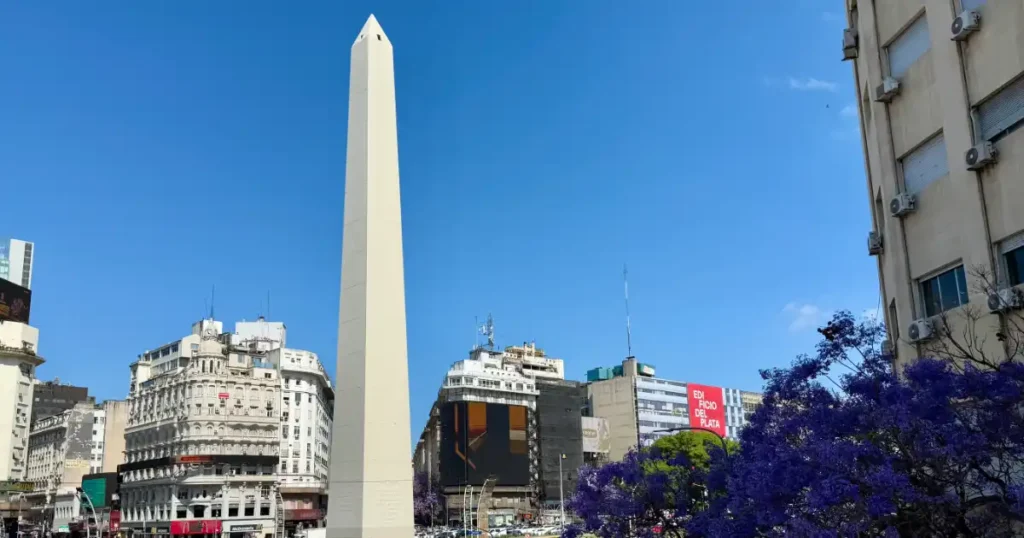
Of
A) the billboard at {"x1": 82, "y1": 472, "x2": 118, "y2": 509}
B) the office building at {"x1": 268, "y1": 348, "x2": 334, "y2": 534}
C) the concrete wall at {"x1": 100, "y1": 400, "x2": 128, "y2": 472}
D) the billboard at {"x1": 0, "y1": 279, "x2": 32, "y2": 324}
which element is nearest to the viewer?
the billboard at {"x1": 82, "y1": 472, "x2": 118, "y2": 509}

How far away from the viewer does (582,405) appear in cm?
11969

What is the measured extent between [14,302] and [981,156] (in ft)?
287

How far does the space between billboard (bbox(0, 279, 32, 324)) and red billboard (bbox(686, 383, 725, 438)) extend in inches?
3366

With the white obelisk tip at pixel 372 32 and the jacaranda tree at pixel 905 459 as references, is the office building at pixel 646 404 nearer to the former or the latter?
the white obelisk tip at pixel 372 32

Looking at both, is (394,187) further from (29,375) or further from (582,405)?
(582,405)

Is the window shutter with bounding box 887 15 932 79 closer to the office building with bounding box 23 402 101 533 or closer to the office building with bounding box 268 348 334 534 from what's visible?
the office building with bounding box 268 348 334 534

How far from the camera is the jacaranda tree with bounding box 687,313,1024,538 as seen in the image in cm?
1298

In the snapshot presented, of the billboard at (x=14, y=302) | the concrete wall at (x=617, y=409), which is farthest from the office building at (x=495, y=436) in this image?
the billboard at (x=14, y=302)

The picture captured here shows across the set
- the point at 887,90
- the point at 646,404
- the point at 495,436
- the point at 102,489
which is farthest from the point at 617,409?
the point at 887,90

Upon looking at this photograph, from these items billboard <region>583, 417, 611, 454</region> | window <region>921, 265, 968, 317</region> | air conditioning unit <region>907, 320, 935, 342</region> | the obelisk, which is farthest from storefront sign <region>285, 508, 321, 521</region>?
window <region>921, 265, 968, 317</region>

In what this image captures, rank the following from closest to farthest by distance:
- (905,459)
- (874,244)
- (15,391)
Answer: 1. (905,459)
2. (874,244)
3. (15,391)

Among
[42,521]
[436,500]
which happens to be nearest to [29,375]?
[42,521]

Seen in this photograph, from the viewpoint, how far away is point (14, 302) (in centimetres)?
8244

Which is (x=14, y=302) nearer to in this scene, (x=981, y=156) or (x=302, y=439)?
(x=302, y=439)
